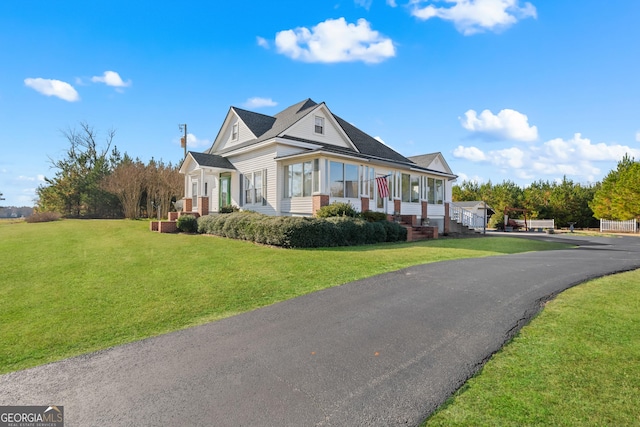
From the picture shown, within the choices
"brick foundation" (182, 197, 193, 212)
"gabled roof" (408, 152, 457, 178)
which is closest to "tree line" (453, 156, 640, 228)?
"gabled roof" (408, 152, 457, 178)

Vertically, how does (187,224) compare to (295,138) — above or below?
below

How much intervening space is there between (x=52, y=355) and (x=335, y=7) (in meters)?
15.9

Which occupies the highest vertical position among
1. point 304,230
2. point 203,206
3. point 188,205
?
point 188,205

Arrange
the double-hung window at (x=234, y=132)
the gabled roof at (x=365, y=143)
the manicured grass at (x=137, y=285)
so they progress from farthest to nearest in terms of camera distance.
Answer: the gabled roof at (x=365, y=143), the double-hung window at (x=234, y=132), the manicured grass at (x=137, y=285)

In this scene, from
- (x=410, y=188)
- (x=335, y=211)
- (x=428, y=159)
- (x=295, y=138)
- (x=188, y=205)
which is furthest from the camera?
(x=428, y=159)

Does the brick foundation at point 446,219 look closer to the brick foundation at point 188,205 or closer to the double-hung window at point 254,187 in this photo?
the double-hung window at point 254,187

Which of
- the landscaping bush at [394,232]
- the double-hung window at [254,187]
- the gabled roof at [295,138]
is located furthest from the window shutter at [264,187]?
the landscaping bush at [394,232]

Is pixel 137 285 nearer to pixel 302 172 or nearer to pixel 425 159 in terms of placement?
pixel 302 172

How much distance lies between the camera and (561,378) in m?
3.22

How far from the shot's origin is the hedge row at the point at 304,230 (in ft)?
38.1

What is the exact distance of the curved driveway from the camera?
2.87 m

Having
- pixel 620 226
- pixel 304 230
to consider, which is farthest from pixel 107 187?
pixel 620 226

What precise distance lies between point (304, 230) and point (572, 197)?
4605cm

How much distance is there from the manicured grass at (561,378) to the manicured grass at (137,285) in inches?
143
